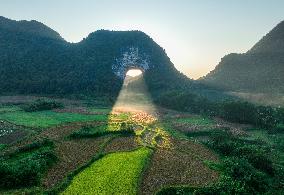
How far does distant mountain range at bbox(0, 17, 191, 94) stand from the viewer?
82750 millimetres

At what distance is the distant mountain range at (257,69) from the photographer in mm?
94469

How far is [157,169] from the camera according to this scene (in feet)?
93.9

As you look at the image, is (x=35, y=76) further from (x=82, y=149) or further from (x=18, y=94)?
(x=82, y=149)

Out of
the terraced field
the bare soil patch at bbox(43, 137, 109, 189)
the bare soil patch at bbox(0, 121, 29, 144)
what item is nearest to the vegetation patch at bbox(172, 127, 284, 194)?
the terraced field

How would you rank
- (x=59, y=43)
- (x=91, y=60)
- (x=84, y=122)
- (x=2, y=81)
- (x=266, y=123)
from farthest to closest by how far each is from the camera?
(x=59, y=43)
(x=91, y=60)
(x=2, y=81)
(x=266, y=123)
(x=84, y=122)

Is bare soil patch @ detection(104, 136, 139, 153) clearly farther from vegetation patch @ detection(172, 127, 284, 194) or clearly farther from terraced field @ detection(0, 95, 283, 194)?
vegetation patch @ detection(172, 127, 284, 194)

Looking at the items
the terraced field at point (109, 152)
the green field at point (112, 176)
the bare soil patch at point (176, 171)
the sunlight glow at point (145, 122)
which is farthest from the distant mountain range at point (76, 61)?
the green field at point (112, 176)

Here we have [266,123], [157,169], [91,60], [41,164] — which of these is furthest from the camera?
[91,60]

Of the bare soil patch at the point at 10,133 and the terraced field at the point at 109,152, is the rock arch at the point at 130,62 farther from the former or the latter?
the bare soil patch at the point at 10,133

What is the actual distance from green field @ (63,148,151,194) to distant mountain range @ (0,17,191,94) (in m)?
51.0

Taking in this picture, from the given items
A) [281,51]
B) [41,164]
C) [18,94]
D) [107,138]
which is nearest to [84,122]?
[107,138]

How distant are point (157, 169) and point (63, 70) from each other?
215ft

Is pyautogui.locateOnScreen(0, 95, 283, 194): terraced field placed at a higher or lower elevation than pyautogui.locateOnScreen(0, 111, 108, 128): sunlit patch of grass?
lower

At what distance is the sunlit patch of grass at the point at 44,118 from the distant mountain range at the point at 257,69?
5118 cm
